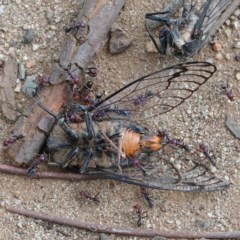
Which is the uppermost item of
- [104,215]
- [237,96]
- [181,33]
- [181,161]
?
[181,33]

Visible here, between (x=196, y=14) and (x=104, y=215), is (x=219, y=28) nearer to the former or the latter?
(x=196, y=14)

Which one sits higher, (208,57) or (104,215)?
(208,57)

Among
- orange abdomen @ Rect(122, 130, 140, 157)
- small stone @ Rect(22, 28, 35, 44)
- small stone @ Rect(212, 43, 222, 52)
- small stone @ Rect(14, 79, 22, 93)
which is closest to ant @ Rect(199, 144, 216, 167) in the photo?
orange abdomen @ Rect(122, 130, 140, 157)

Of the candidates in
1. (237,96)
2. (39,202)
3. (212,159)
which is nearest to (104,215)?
(39,202)

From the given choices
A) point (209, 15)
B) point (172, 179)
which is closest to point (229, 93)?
point (209, 15)

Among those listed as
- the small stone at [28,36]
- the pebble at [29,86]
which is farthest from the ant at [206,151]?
the small stone at [28,36]

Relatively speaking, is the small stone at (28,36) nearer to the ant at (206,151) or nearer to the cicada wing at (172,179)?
the cicada wing at (172,179)
